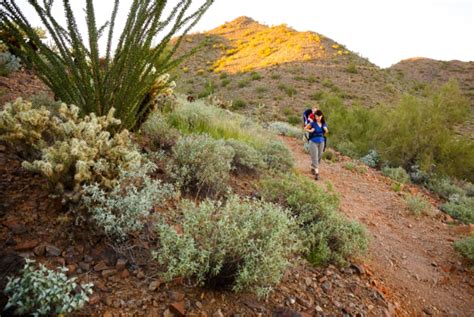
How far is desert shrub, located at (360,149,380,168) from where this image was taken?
1071 cm

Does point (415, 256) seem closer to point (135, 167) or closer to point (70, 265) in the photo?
point (135, 167)

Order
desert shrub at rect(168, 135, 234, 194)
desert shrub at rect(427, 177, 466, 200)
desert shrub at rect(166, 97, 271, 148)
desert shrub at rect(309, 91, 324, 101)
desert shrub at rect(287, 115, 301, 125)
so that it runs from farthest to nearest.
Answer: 1. desert shrub at rect(309, 91, 324, 101)
2. desert shrub at rect(287, 115, 301, 125)
3. desert shrub at rect(427, 177, 466, 200)
4. desert shrub at rect(166, 97, 271, 148)
5. desert shrub at rect(168, 135, 234, 194)

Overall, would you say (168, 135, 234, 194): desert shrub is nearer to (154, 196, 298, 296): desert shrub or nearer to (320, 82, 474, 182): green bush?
(154, 196, 298, 296): desert shrub

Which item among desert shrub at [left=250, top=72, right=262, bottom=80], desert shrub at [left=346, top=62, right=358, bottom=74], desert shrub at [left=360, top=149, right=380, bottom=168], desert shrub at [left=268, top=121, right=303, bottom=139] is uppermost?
desert shrub at [left=346, top=62, right=358, bottom=74]

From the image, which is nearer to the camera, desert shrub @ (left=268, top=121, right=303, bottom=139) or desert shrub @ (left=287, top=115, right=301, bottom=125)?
desert shrub @ (left=268, top=121, right=303, bottom=139)

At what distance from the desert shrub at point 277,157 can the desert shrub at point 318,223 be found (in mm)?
1169

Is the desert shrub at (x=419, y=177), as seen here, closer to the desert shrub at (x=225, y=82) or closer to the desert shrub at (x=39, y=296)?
the desert shrub at (x=39, y=296)

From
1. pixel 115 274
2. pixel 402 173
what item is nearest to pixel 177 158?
pixel 115 274

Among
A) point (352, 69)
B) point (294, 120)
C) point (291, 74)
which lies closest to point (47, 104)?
point (294, 120)

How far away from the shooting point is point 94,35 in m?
3.32

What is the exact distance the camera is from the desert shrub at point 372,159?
10711 millimetres

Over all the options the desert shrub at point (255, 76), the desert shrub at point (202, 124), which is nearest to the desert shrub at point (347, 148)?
the desert shrub at point (202, 124)

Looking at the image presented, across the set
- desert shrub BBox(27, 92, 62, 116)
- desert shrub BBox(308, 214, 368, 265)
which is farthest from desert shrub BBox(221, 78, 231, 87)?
desert shrub BBox(308, 214, 368, 265)

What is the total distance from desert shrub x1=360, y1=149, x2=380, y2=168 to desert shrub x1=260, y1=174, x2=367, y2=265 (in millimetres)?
6426
